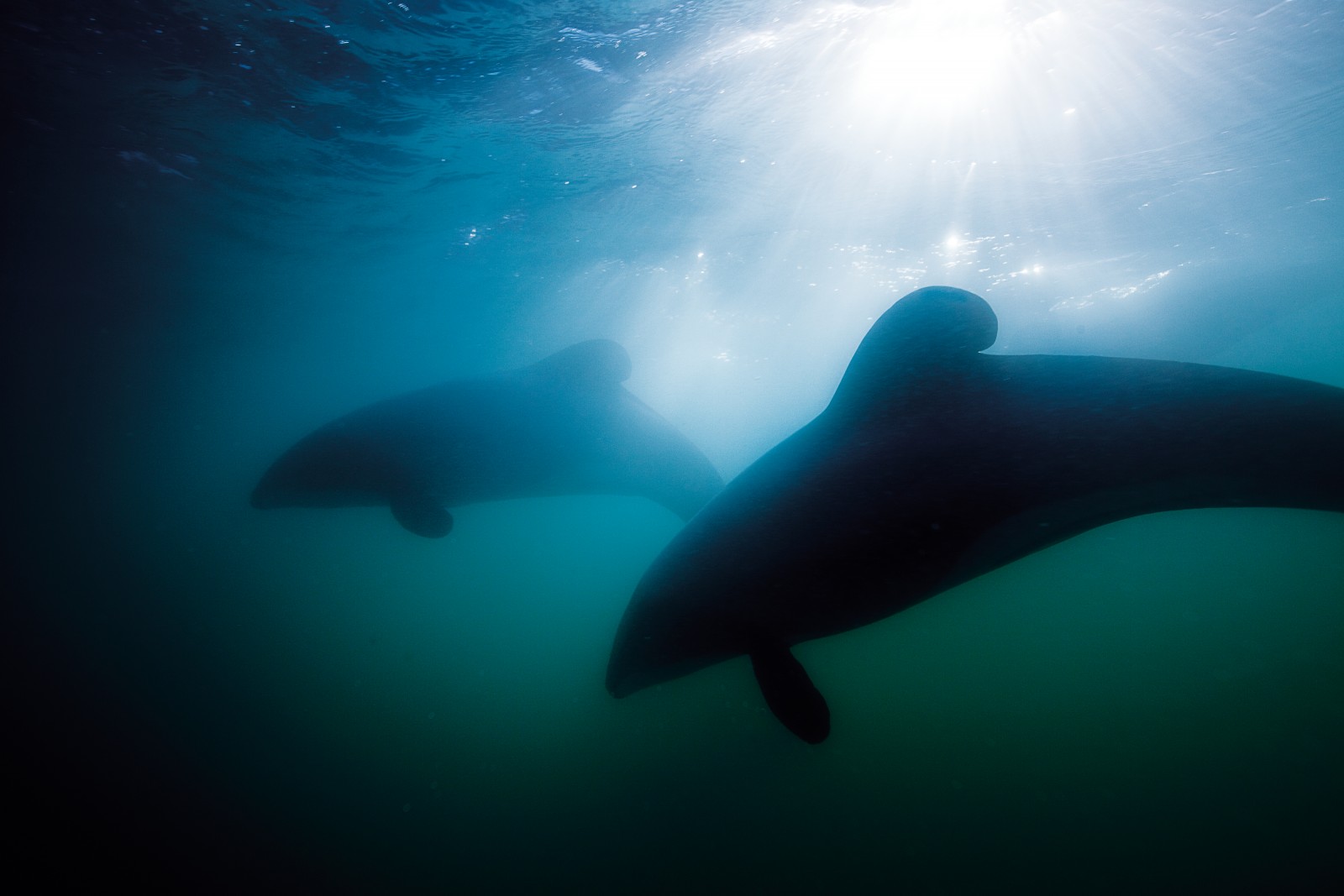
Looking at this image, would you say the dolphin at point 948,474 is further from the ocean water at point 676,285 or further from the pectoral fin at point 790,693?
the ocean water at point 676,285

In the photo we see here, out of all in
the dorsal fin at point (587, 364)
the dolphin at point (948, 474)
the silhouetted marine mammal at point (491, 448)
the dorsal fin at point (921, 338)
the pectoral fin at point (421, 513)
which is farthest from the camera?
the pectoral fin at point (421, 513)

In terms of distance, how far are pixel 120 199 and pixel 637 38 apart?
13606 millimetres

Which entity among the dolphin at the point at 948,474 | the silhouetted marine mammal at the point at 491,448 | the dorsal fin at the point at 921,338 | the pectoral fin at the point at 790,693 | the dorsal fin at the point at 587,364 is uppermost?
the dorsal fin at the point at 587,364

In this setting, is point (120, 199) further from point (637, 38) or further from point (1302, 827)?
point (1302, 827)

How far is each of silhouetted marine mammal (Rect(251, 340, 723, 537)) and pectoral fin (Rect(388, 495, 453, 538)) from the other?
0.01 meters

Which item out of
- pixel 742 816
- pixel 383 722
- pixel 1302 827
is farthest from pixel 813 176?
pixel 383 722

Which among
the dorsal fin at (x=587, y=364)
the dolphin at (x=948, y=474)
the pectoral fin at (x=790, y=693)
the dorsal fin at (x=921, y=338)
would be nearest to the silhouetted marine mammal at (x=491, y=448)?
the dorsal fin at (x=587, y=364)

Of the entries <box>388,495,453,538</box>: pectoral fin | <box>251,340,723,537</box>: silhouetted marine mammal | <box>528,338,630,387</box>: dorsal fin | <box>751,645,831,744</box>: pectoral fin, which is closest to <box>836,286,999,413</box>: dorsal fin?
<box>751,645,831,744</box>: pectoral fin

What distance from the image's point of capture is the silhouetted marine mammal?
5.35 meters

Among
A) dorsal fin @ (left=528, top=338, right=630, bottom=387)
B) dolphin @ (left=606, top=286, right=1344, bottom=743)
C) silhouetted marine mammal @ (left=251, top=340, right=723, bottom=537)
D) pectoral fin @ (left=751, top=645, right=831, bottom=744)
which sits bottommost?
pectoral fin @ (left=751, top=645, right=831, bottom=744)

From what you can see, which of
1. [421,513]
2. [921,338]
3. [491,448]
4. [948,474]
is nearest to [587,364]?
[491,448]

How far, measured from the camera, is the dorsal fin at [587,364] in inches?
218

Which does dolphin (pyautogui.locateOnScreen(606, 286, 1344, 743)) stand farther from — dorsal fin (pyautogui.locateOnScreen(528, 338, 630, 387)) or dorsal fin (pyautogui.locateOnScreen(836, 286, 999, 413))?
dorsal fin (pyautogui.locateOnScreen(528, 338, 630, 387))

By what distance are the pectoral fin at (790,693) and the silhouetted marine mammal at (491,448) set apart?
342 centimetres
